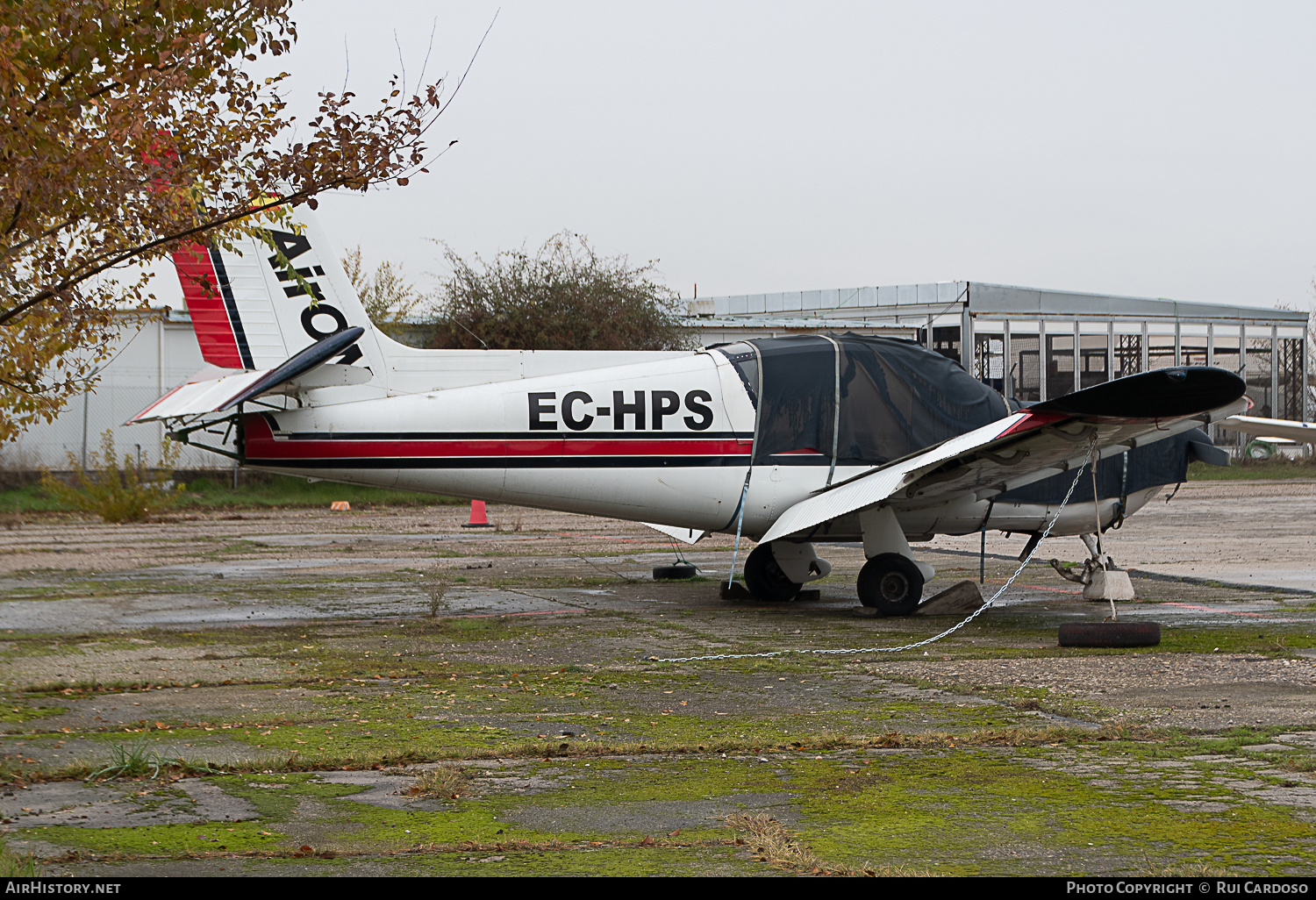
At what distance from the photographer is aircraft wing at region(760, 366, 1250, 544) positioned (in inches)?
376

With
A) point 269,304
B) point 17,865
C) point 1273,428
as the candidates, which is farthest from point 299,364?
point 1273,428

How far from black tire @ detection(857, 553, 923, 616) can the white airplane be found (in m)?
0.02

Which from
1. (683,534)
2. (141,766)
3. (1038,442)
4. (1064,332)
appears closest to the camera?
(141,766)

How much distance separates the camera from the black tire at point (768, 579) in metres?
13.6

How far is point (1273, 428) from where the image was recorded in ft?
44.0

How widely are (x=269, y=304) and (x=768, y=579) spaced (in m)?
6.14

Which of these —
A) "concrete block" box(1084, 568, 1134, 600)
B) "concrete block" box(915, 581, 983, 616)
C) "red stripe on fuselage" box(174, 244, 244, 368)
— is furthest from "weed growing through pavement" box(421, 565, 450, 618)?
"concrete block" box(1084, 568, 1134, 600)

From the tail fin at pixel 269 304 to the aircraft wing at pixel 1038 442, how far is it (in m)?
5.00

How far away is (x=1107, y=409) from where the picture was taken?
9.91m

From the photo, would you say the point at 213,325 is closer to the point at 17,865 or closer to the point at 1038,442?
the point at 1038,442

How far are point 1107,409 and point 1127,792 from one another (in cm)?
535

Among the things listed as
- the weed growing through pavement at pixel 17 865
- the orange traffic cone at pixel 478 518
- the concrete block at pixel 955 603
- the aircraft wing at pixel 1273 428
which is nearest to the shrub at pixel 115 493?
the orange traffic cone at pixel 478 518

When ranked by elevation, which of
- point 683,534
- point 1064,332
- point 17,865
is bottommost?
point 17,865

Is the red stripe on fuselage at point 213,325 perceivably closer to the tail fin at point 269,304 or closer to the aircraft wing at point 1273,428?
the tail fin at point 269,304
